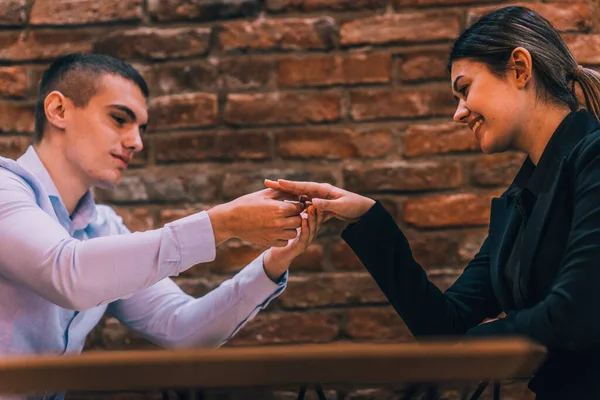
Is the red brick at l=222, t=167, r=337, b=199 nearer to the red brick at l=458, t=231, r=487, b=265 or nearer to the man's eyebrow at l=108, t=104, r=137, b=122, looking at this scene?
the man's eyebrow at l=108, t=104, r=137, b=122

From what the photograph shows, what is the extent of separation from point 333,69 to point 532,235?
0.81 m

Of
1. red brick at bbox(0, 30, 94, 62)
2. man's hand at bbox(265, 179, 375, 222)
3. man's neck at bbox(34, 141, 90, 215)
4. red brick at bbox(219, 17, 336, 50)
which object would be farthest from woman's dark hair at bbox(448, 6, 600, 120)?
red brick at bbox(0, 30, 94, 62)

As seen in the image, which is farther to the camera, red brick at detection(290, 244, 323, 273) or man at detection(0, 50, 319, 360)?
red brick at detection(290, 244, 323, 273)

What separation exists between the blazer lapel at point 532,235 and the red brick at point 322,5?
2.68 feet

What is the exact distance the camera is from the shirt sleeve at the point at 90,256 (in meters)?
1.22

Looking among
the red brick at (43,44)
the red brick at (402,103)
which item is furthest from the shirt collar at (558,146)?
the red brick at (43,44)

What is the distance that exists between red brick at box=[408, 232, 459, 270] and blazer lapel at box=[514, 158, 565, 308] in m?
0.56

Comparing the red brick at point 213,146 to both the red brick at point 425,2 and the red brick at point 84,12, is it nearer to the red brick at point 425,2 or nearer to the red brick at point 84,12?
the red brick at point 84,12

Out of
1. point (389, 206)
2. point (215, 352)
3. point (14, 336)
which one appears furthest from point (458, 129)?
point (215, 352)

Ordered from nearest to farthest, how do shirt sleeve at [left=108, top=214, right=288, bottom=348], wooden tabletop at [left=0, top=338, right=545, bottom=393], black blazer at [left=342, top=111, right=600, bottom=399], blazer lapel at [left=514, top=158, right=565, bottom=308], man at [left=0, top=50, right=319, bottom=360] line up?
wooden tabletop at [left=0, top=338, right=545, bottom=393] → black blazer at [left=342, top=111, right=600, bottom=399] → blazer lapel at [left=514, top=158, right=565, bottom=308] → man at [left=0, top=50, right=319, bottom=360] → shirt sleeve at [left=108, top=214, right=288, bottom=348]

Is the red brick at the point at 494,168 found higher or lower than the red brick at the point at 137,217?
higher

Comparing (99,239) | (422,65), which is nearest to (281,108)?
(422,65)

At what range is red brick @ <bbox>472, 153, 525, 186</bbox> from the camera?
1.73m

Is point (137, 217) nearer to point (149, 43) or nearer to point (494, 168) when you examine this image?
point (149, 43)
